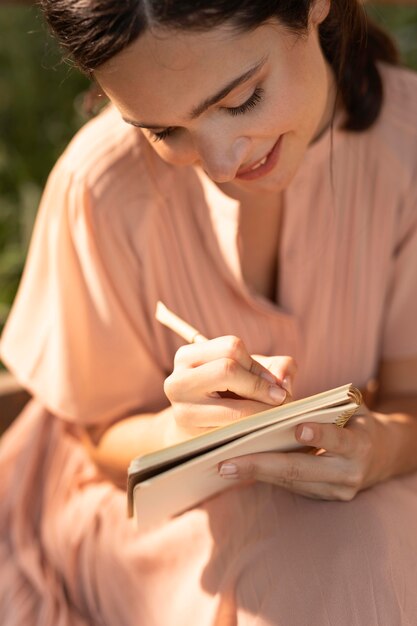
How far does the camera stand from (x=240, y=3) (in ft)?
3.41

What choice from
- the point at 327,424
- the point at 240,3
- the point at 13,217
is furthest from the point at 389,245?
the point at 13,217

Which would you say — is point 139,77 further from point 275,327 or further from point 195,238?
point 275,327

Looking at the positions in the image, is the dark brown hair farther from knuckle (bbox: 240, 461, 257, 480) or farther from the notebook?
knuckle (bbox: 240, 461, 257, 480)

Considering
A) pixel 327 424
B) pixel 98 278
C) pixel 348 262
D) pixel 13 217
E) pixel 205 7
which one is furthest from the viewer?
pixel 13 217

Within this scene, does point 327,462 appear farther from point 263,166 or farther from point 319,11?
point 319,11

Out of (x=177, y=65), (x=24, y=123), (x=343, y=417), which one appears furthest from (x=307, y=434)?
(x=24, y=123)

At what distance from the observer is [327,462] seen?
50.4 inches

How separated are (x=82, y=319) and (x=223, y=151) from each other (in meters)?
0.48

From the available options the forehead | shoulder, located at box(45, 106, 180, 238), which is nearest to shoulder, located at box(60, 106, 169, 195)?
shoulder, located at box(45, 106, 180, 238)

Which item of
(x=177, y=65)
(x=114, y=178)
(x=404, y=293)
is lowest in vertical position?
(x=404, y=293)

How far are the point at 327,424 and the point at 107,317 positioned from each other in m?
0.47

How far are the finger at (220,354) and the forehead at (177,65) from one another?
0.95ft

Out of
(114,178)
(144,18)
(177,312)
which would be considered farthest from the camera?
(177,312)

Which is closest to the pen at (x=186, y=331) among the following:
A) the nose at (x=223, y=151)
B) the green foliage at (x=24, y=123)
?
the nose at (x=223, y=151)
